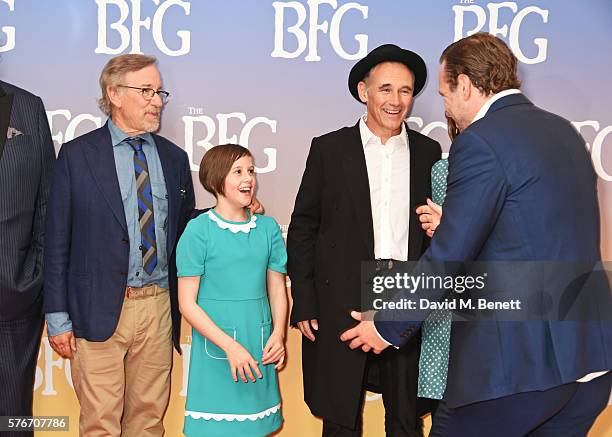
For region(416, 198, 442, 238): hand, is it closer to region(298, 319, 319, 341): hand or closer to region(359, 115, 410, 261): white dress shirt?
region(359, 115, 410, 261): white dress shirt

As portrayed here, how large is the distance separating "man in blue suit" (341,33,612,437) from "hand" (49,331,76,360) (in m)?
1.56

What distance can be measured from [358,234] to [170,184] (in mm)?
824

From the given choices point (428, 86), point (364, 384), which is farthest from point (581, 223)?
point (428, 86)

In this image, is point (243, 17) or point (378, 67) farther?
point (243, 17)

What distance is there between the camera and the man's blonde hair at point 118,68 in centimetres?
292

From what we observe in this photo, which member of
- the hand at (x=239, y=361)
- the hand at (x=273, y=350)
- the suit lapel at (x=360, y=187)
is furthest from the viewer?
the suit lapel at (x=360, y=187)

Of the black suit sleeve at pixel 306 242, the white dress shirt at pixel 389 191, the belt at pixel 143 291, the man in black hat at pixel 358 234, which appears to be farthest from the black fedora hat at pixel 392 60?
the belt at pixel 143 291

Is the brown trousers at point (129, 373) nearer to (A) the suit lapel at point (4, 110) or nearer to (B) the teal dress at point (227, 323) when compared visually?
(B) the teal dress at point (227, 323)

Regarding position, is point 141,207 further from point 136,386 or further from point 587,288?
point 587,288

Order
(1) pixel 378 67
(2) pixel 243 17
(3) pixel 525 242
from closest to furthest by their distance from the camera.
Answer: (3) pixel 525 242
(1) pixel 378 67
(2) pixel 243 17

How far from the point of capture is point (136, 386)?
9.70 ft

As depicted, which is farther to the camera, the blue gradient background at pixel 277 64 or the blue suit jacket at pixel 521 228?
the blue gradient background at pixel 277 64

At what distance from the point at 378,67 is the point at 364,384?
4.35ft

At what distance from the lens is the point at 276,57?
329cm
